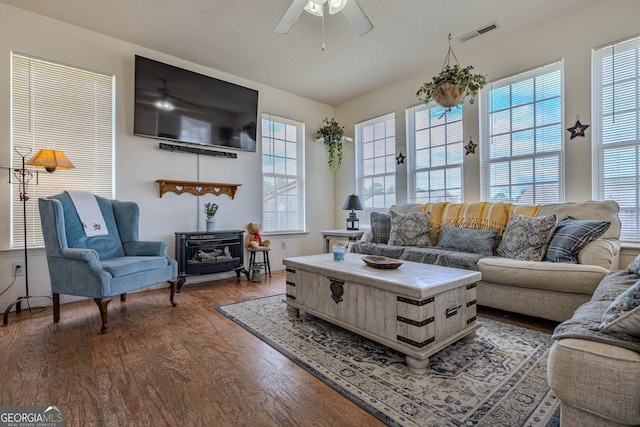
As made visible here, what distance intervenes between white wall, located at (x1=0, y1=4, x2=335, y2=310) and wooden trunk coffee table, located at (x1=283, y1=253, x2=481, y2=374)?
226 centimetres

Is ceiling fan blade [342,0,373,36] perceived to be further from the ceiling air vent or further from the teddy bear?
the teddy bear

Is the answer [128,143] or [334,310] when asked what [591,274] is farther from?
[128,143]

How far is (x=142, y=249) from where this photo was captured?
302cm

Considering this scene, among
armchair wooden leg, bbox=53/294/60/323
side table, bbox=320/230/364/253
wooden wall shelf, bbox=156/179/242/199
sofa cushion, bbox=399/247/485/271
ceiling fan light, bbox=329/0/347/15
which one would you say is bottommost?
armchair wooden leg, bbox=53/294/60/323

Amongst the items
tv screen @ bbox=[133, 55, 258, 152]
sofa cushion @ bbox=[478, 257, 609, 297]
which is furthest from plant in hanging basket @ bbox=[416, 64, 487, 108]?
tv screen @ bbox=[133, 55, 258, 152]

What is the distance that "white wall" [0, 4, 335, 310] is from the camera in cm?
284

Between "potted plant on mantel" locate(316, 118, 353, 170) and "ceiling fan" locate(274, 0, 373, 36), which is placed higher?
"ceiling fan" locate(274, 0, 373, 36)

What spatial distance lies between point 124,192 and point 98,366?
7.25 ft

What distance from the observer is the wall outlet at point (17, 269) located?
2.85m

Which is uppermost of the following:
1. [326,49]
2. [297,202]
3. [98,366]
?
[326,49]

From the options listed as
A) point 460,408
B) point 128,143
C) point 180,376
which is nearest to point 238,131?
point 128,143

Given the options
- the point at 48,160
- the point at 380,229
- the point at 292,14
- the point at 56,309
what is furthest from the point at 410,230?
the point at 48,160

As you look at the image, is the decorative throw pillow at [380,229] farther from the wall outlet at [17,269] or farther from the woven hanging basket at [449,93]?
the wall outlet at [17,269]

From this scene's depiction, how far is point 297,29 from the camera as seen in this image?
10.5 feet
